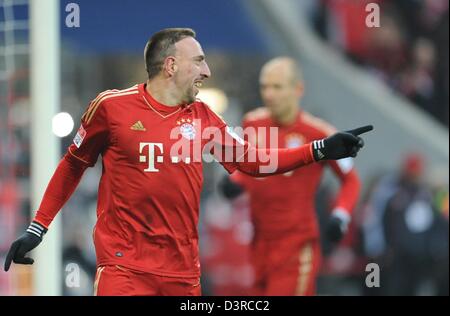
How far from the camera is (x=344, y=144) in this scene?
5969 mm

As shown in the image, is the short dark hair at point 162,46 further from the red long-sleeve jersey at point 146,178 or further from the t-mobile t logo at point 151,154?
the t-mobile t logo at point 151,154

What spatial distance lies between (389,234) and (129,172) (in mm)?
7134

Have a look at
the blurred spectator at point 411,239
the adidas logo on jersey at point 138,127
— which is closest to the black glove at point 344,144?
the adidas logo on jersey at point 138,127

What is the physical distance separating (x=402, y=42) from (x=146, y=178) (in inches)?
358

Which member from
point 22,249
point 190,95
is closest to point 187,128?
point 190,95

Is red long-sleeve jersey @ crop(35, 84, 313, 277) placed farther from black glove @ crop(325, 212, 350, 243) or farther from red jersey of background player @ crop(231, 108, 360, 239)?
red jersey of background player @ crop(231, 108, 360, 239)

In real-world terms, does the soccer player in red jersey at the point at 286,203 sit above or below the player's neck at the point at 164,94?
below

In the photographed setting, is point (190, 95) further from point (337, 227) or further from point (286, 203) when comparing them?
point (286, 203)

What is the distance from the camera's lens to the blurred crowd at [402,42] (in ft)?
45.4

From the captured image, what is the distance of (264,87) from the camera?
28.9 feet

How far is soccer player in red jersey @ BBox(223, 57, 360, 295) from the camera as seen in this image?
8.46m

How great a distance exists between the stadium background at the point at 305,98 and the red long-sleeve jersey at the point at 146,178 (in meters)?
3.51
